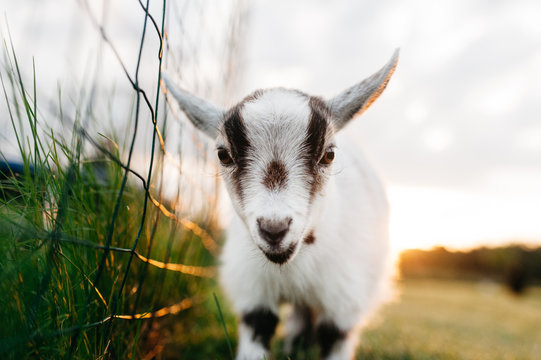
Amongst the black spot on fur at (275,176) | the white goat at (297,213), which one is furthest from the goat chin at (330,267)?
the black spot on fur at (275,176)

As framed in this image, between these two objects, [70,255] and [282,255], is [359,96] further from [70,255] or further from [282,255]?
[70,255]

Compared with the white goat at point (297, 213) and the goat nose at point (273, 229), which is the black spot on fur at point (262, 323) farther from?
the goat nose at point (273, 229)

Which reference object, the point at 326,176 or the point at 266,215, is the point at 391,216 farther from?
the point at 266,215

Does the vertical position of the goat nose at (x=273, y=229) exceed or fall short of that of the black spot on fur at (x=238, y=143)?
it falls short

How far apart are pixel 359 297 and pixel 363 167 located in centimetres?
103

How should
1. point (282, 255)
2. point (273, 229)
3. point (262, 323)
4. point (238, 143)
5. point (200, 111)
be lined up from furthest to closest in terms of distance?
point (262, 323), point (200, 111), point (238, 143), point (282, 255), point (273, 229)

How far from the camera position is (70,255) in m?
1.72

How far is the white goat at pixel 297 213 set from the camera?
174 centimetres

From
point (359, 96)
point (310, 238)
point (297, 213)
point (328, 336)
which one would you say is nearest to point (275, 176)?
point (297, 213)

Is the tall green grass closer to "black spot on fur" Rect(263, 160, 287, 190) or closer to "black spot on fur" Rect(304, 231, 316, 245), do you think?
"black spot on fur" Rect(263, 160, 287, 190)

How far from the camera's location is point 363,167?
3.02 m

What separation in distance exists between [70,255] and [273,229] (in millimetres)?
927

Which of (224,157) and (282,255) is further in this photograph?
(224,157)

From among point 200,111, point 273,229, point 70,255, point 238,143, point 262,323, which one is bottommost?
point 262,323
